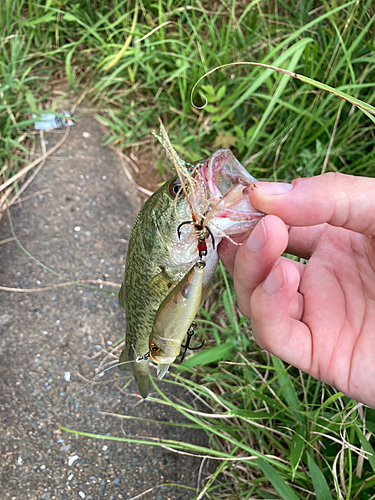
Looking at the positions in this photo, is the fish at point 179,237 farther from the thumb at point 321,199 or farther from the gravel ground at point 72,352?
the gravel ground at point 72,352

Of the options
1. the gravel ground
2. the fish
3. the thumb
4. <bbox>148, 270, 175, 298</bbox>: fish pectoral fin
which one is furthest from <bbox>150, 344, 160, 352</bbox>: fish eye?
the gravel ground

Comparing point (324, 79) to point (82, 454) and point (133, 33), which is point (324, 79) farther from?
point (82, 454)

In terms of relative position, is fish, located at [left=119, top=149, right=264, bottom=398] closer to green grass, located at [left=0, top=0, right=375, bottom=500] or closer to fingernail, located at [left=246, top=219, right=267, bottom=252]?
fingernail, located at [left=246, top=219, right=267, bottom=252]

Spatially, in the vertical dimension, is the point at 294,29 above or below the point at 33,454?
above

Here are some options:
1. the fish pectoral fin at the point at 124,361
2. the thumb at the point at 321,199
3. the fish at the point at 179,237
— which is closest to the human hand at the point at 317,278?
the thumb at the point at 321,199

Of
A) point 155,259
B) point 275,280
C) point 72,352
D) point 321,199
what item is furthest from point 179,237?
point 72,352

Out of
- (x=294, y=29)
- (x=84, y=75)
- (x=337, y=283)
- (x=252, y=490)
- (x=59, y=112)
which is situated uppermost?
(x=294, y=29)

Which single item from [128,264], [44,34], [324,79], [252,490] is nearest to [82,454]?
[252,490]
